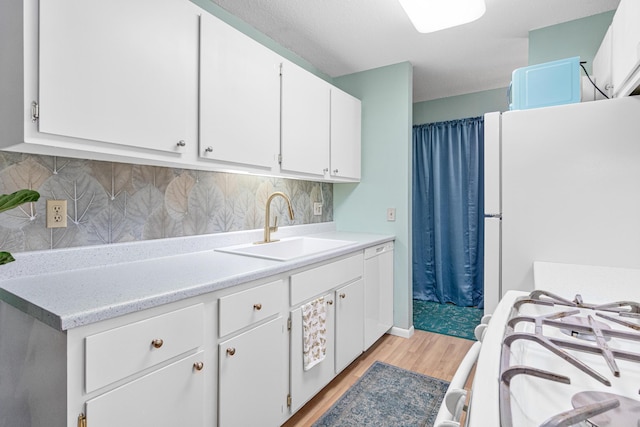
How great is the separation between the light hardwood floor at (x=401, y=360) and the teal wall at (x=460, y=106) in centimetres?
245

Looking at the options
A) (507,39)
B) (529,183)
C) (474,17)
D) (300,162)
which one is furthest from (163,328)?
(507,39)

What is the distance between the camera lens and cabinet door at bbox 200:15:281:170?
154cm

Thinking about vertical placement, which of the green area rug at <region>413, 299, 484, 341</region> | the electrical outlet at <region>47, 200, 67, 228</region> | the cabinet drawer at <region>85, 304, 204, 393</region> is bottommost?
the green area rug at <region>413, 299, 484, 341</region>

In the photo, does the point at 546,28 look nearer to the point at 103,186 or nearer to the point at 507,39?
the point at 507,39

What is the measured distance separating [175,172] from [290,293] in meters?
0.90

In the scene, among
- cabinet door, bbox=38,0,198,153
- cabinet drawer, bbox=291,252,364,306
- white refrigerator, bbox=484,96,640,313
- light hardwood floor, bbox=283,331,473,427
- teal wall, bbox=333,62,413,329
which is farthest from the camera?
teal wall, bbox=333,62,413,329

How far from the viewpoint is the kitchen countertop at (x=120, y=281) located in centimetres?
91

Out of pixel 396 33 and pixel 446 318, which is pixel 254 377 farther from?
pixel 446 318

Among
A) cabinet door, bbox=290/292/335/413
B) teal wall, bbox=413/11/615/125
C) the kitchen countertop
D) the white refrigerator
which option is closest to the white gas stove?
the white refrigerator

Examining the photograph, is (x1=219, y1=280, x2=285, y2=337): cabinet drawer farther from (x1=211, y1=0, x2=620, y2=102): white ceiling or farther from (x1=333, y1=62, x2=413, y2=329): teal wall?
(x1=211, y1=0, x2=620, y2=102): white ceiling

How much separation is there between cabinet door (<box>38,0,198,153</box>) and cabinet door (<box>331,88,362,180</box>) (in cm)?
127

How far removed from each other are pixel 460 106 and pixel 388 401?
10.5 ft

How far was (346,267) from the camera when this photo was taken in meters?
2.09

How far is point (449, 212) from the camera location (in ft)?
12.2
